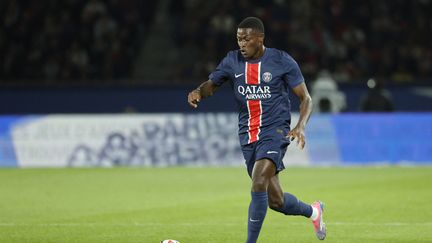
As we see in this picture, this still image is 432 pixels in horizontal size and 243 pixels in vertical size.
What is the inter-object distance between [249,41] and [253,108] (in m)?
0.63

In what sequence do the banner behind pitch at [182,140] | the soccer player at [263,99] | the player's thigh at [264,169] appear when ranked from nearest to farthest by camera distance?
the player's thigh at [264,169], the soccer player at [263,99], the banner behind pitch at [182,140]

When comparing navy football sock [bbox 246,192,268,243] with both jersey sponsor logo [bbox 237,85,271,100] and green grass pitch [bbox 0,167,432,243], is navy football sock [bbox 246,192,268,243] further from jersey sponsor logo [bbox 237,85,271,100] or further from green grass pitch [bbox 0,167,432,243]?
green grass pitch [bbox 0,167,432,243]

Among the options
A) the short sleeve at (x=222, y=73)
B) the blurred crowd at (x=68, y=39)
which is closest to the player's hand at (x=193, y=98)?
the short sleeve at (x=222, y=73)

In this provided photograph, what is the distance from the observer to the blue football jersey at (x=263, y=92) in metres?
8.50

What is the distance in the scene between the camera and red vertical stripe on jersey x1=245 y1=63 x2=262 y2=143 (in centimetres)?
849

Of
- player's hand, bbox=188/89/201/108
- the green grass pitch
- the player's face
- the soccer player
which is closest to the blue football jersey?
the soccer player

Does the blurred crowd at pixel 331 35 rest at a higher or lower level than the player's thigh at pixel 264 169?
higher

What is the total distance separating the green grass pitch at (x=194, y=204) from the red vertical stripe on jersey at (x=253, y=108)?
53.9 inches

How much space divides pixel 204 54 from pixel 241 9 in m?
1.59

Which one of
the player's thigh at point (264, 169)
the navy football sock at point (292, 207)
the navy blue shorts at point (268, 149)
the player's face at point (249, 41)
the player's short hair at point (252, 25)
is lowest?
the navy football sock at point (292, 207)

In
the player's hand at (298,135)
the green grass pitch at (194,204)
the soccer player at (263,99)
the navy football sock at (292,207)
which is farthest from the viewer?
the green grass pitch at (194,204)

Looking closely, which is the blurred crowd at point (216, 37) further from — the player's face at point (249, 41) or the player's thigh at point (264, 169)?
the player's thigh at point (264, 169)

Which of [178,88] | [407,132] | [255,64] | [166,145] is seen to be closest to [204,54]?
[178,88]

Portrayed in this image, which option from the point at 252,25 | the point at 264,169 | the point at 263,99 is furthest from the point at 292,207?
the point at 252,25
